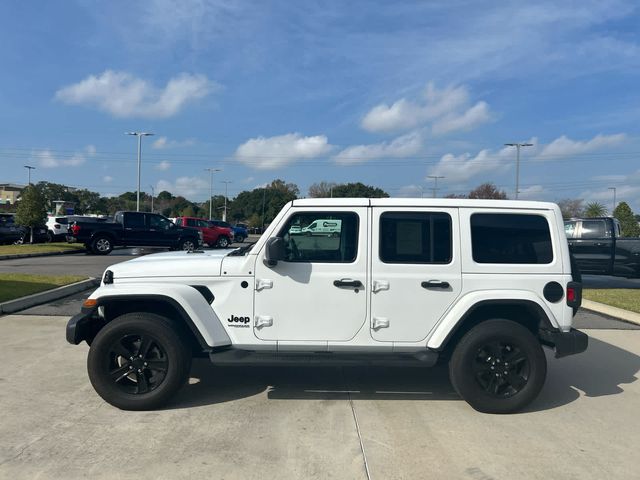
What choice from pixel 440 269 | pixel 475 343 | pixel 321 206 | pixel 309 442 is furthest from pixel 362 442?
pixel 321 206

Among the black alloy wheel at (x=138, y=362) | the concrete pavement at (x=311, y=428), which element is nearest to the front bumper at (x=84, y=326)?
the black alloy wheel at (x=138, y=362)

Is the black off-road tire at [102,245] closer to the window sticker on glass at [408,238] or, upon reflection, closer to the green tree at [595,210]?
the window sticker on glass at [408,238]

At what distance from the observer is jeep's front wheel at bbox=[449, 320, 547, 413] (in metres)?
4.50

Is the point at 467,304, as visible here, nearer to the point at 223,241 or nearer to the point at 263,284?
the point at 263,284

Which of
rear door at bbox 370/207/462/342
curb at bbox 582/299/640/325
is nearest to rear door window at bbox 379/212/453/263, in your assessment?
rear door at bbox 370/207/462/342

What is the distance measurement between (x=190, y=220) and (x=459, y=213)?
25968mm

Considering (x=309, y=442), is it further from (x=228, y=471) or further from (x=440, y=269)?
(x=440, y=269)

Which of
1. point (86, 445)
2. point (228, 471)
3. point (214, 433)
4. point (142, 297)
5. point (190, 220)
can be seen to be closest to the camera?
point (228, 471)

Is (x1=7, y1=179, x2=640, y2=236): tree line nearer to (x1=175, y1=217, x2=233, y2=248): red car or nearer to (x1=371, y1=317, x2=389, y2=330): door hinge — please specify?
(x1=175, y1=217, x2=233, y2=248): red car

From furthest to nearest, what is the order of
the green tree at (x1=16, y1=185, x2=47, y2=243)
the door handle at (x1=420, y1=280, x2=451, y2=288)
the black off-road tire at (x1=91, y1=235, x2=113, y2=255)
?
the green tree at (x1=16, y1=185, x2=47, y2=243), the black off-road tire at (x1=91, y1=235, x2=113, y2=255), the door handle at (x1=420, y1=280, x2=451, y2=288)

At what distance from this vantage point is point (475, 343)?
4488 millimetres

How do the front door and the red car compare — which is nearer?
the front door

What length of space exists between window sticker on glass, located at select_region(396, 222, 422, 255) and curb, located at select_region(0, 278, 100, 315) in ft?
23.3

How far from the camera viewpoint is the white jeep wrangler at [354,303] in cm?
445
